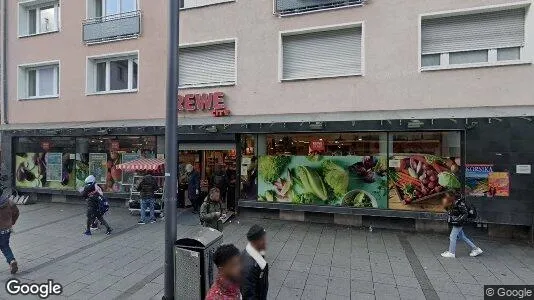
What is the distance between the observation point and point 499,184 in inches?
301

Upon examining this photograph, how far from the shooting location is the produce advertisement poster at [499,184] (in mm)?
7605

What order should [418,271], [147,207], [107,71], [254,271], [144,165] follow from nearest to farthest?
[254,271] < [418,271] < [147,207] < [144,165] < [107,71]

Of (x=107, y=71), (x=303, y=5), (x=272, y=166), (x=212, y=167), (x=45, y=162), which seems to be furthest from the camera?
(x=45, y=162)

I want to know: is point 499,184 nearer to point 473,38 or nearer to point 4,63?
point 473,38

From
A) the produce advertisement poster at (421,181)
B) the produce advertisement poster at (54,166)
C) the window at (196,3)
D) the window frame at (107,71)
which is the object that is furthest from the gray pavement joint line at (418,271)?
the produce advertisement poster at (54,166)

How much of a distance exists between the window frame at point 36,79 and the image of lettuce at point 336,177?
10721mm

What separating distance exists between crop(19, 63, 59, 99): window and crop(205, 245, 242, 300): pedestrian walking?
1334 cm

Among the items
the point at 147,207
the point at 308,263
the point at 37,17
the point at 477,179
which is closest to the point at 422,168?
the point at 477,179

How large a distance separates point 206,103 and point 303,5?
4.06 m

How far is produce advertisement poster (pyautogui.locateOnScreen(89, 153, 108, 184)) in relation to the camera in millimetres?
12250

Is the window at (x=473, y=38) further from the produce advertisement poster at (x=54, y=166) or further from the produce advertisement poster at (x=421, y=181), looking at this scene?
the produce advertisement poster at (x=54, y=166)

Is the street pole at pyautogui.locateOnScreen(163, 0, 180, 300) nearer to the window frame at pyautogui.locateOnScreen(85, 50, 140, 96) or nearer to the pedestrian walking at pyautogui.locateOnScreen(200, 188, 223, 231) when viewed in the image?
the pedestrian walking at pyautogui.locateOnScreen(200, 188, 223, 231)

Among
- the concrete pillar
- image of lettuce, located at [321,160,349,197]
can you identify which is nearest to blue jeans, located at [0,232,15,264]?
image of lettuce, located at [321,160,349,197]

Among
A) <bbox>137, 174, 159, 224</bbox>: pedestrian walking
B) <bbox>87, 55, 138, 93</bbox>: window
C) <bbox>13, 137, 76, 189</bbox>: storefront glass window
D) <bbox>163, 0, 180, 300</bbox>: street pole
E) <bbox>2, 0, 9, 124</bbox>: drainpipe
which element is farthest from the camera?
<bbox>2, 0, 9, 124</bbox>: drainpipe
